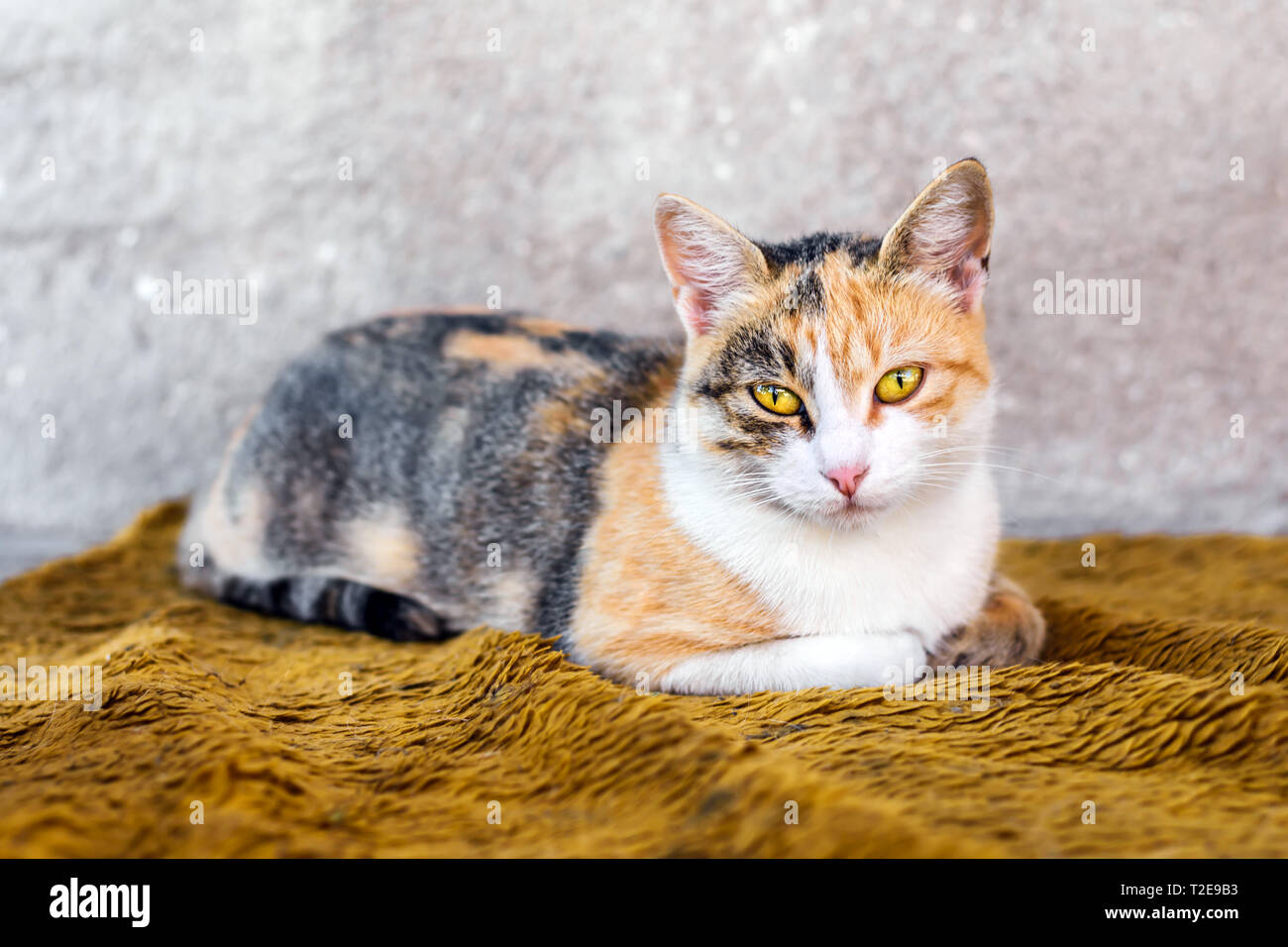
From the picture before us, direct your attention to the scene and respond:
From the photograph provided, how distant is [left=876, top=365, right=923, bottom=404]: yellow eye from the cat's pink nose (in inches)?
5.7

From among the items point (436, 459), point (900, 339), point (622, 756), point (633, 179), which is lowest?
point (622, 756)

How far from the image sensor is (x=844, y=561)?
1548 mm

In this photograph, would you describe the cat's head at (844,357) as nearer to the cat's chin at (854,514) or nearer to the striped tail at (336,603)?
the cat's chin at (854,514)

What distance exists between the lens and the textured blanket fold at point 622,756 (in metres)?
1.00

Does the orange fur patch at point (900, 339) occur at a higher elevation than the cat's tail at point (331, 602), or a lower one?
higher

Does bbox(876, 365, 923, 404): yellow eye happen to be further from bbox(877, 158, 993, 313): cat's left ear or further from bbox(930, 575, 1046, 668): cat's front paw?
bbox(930, 575, 1046, 668): cat's front paw

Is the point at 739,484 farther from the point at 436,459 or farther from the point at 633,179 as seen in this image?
the point at 633,179

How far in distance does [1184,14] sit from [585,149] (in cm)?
151

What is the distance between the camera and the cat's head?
4.69 ft

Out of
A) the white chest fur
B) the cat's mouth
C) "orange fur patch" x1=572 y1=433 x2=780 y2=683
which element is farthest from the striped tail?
the cat's mouth

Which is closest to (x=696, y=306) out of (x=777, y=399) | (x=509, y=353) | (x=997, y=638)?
(x=777, y=399)

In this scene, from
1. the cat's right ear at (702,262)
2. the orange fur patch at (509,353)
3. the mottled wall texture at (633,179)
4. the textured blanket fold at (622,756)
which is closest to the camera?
the textured blanket fold at (622,756)

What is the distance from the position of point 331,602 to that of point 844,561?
1000 mm

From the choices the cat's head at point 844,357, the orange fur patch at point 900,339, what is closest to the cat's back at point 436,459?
the cat's head at point 844,357
